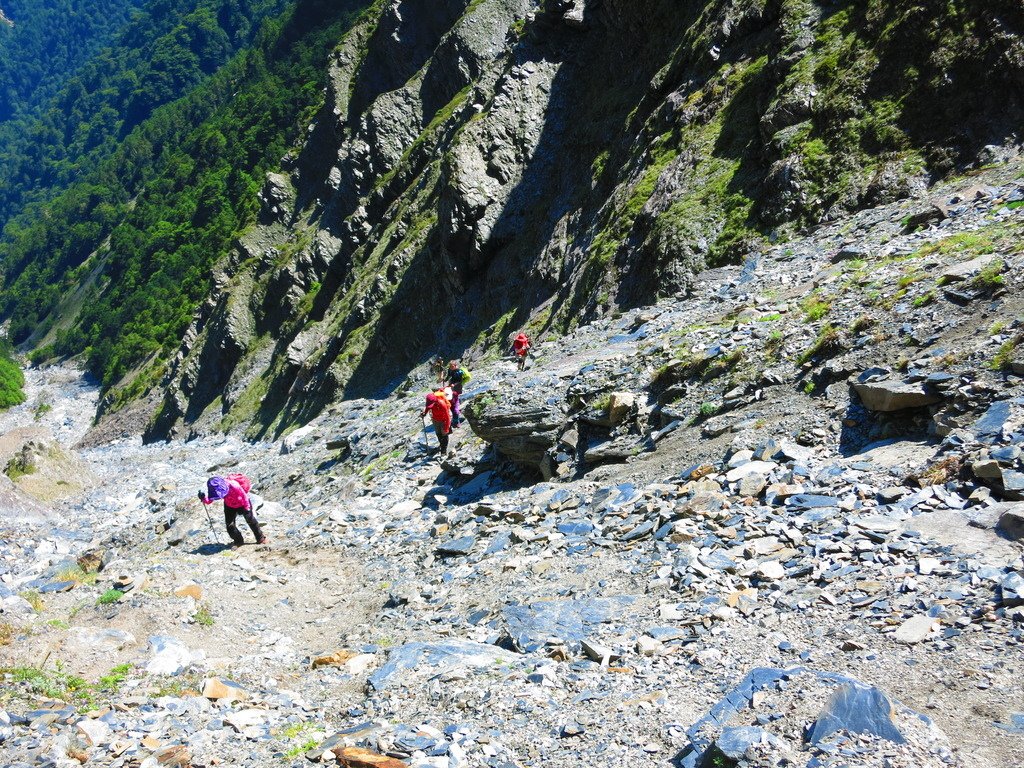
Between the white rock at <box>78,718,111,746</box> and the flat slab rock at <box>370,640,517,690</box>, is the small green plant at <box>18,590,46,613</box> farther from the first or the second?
the flat slab rock at <box>370,640,517,690</box>

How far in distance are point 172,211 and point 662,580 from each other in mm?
135749

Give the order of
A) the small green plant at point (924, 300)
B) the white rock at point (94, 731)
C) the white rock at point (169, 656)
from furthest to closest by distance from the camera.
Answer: the small green plant at point (924, 300)
the white rock at point (169, 656)
the white rock at point (94, 731)

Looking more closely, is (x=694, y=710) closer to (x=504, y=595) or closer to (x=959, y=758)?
(x=959, y=758)

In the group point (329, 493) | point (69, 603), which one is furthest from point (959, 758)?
point (329, 493)

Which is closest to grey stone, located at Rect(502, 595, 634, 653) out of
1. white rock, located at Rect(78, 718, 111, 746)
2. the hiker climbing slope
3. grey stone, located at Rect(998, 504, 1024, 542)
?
grey stone, located at Rect(998, 504, 1024, 542)

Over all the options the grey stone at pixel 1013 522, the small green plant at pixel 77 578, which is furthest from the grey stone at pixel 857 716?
the small green plant at pixel 77 578

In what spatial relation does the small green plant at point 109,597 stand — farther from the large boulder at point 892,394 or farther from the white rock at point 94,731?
the large boulder at point 892,394

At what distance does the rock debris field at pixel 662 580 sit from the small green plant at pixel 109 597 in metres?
0.03

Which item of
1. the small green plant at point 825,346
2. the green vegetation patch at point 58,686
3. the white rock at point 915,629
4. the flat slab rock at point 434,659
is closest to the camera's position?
the white rock at point 915,629

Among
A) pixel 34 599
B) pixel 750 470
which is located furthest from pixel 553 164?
pixel 34 599

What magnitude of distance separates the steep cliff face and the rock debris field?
327cm

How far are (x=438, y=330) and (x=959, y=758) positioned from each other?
31.8m

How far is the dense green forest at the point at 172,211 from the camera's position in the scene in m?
101

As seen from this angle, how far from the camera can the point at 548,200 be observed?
32.3m
